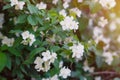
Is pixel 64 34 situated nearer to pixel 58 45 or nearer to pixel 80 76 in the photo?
pixel 58 45

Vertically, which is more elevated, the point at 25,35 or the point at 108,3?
the point at 108,3

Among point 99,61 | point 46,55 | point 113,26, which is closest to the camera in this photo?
point 46,55

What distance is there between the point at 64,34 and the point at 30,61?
260 mm

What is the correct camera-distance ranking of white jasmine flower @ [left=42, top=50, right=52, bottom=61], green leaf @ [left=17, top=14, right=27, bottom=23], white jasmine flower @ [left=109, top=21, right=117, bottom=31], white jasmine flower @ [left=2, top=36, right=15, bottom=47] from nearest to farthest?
white jasmine flower @ [left=42, top=50, right=52, bottom=61] → green leaf @ [left=17, top=14, right=27, bottom=23] → white jasmine flower @ [left=2, top=36, right=15, bottom=47] → white jasmine flower @ [left=109, top=21, right=117, bottom=31]

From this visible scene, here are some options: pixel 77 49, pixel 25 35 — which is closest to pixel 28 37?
pixel 25 35

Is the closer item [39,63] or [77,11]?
[39,63]

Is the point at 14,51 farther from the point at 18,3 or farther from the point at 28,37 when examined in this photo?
the point at 18,3

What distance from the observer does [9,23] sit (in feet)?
8.48

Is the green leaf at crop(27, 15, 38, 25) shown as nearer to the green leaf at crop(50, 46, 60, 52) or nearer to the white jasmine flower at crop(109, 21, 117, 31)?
the green leaf at crop(50, 46, 60, 52)

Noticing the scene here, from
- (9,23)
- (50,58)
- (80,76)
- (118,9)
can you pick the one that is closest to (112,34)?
(118,9)

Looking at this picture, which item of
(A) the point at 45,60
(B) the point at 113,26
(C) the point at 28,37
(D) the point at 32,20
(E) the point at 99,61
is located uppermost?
(B) the point at 113,26

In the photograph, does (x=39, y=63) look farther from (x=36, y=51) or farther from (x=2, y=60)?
(x=2, y=60)

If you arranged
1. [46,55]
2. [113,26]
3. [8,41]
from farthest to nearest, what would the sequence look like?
[113,26], [8,41], [46,55]

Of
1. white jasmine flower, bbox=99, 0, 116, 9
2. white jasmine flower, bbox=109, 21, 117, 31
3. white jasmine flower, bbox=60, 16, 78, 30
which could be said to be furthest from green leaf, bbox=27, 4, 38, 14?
white jasmine flower, bbox=109, 21, 117, 31
